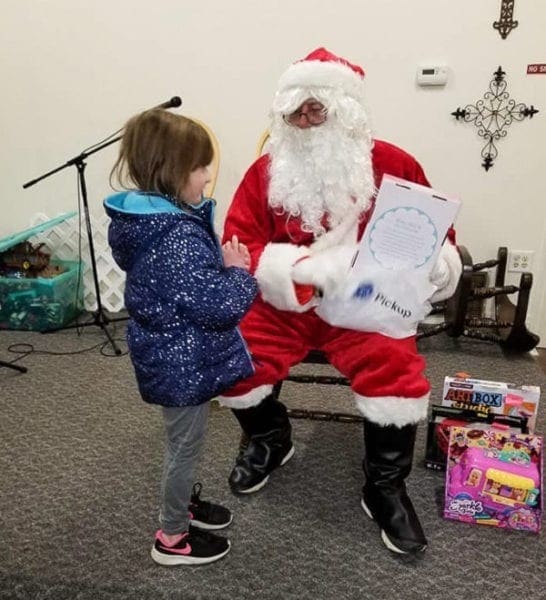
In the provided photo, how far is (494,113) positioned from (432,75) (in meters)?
0.30

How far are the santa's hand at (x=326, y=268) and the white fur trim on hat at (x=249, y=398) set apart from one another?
29cm

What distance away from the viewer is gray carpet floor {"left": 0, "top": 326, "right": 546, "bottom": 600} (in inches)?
47.1

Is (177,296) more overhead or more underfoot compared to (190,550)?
more overhead

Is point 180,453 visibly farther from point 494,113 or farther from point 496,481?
point 494,113

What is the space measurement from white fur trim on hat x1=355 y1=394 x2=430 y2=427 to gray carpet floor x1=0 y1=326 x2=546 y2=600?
0.29 metres

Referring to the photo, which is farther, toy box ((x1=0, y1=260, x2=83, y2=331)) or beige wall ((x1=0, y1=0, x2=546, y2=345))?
toy box ((x1=0, y1=260, x2=83, y2=331))

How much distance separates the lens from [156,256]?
38.8 inches

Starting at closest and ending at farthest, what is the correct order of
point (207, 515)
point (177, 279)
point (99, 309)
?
1. point (177, 279)
2. point (207, 515)
3. point (99, 309)

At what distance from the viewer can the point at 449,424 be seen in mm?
1519

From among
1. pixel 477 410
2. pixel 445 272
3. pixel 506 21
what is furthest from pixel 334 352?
pixel 506 21

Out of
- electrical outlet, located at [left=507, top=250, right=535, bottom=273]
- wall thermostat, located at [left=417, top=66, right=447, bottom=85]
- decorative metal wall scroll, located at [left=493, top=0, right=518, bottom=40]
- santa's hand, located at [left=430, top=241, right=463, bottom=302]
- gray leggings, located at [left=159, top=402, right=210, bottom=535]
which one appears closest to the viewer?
gray leggings, located at [left=159, top=402, right=210, bottom=535]

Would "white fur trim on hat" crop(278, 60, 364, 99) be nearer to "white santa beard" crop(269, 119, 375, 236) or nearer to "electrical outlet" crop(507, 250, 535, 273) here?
"white santa beard" crop(269, 119, 375, 236)

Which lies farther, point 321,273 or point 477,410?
point 477,410

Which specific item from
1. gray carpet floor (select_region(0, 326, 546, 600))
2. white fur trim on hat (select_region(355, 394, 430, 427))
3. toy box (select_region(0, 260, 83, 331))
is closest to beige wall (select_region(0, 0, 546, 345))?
toy box (select_region(0, 260, 83, 331))
